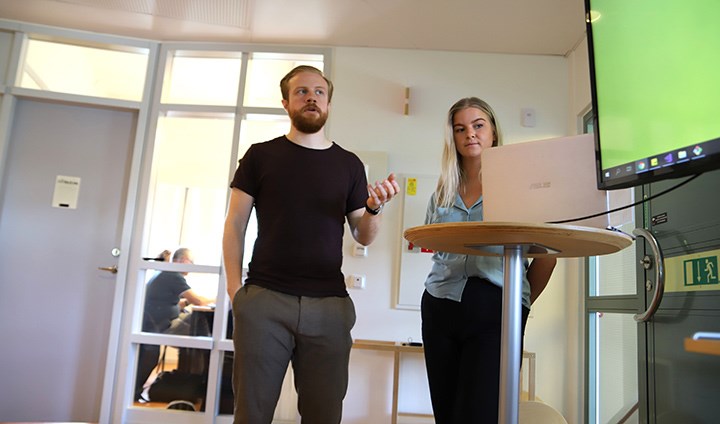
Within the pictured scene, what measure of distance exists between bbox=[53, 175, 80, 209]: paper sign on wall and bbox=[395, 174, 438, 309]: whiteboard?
2.27 metres

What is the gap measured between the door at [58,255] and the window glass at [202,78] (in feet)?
1.27

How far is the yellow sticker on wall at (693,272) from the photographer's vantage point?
64.6 inches

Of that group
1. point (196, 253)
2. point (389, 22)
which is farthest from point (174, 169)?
point (389, 22)

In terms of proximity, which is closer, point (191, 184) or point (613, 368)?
point (613, 368)

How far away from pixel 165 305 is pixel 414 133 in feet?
6.82

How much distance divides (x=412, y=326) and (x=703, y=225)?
2.02 meters

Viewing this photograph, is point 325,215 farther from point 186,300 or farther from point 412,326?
point 186,300

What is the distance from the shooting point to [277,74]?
13.1ft

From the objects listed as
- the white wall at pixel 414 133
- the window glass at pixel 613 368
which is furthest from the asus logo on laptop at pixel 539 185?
the white wall at pixel 414 133

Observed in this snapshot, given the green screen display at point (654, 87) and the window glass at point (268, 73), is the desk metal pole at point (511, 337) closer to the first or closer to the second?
the green screen display at point (654, 87)

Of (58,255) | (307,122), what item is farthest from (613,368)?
(58,255)

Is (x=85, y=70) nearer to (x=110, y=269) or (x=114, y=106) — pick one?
(x=114, y=106)

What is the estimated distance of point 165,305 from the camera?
3.76 m

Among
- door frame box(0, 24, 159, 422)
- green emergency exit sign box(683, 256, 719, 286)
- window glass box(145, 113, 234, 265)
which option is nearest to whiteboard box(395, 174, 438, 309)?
window glass box(145, 113, 234, 265)
